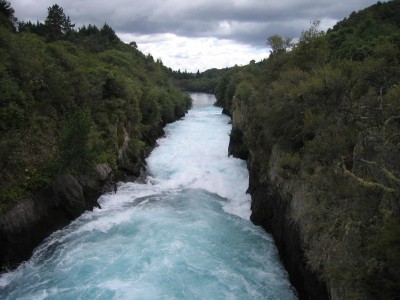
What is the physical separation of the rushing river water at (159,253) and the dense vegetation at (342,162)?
2.92 m

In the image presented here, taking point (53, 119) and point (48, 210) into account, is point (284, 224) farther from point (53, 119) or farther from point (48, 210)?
point (53, 119)

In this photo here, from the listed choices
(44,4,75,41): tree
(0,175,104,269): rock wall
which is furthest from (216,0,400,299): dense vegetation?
(44,4,75,41): tree

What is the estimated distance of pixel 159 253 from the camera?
15.8 meters

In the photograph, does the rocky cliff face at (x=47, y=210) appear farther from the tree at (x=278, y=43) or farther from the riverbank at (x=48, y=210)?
the tree at (x=278, y=43)

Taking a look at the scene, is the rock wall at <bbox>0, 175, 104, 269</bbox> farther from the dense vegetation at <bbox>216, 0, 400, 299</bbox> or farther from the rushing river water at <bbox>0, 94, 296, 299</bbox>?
the dense vegetation at <bbox>216, 0, 400, 299</bbox>

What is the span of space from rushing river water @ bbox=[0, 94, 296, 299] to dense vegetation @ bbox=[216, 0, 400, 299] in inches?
115

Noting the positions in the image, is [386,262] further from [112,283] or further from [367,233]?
[112,283]

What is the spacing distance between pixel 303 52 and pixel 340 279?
2130 cm

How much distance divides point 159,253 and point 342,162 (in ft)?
31.2

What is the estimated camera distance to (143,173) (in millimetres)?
27562

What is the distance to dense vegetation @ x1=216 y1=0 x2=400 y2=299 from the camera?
7.61 metres

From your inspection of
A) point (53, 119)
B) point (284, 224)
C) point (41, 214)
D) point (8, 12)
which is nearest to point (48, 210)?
point (41, 214)

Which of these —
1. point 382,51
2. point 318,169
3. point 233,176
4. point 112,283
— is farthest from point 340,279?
point 233,176

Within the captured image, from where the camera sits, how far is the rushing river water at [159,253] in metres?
13.4
